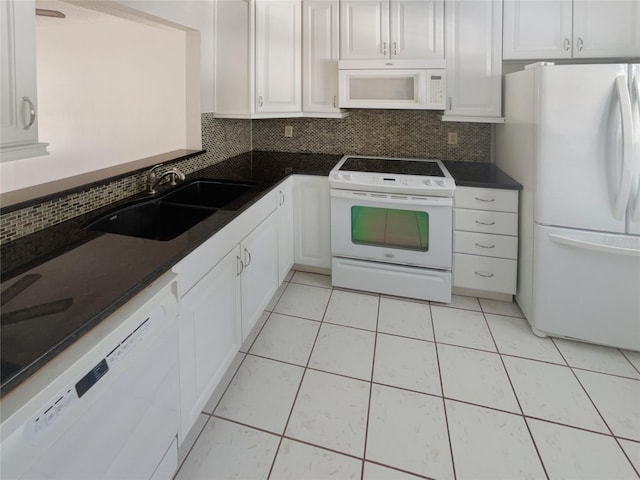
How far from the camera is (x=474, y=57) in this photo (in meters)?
2.65

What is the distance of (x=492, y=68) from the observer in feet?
8.68

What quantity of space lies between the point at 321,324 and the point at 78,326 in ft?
5.68

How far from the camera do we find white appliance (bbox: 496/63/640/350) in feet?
6.32

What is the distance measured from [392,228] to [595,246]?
1191 mm

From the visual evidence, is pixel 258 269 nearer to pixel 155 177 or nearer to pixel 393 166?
pixel 155 177

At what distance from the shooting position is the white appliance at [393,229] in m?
2.58

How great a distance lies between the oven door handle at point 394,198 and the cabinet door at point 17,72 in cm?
189

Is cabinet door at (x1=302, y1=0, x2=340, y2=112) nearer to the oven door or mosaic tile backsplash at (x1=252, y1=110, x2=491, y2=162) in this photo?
mosaic tile backsplash at (x1=252, y1=110, x2=491, y2=162)

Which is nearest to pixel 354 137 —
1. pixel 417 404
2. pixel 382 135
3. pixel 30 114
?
pixel 382 135

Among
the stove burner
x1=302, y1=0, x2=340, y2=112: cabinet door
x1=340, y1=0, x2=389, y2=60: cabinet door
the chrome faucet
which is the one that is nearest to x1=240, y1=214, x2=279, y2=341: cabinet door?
the chrome faucet

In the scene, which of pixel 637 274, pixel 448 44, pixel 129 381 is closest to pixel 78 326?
pixel 129 381

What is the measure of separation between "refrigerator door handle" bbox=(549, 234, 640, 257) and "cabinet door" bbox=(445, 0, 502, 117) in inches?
41.8

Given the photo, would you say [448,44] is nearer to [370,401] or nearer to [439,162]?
[439,162]

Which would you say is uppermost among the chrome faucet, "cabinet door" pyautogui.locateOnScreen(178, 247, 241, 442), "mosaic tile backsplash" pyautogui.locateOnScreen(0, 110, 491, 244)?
"mosaic tile backsplash" pyautogui.locateOnScreen(0, 110, 491, 244)
